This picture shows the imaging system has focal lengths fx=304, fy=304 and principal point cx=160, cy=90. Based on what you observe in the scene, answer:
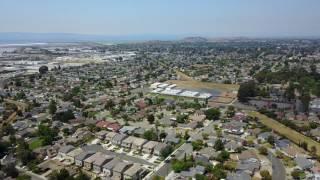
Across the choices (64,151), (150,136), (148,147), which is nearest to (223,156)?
(148,147)

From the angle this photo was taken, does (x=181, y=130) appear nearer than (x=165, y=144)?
No

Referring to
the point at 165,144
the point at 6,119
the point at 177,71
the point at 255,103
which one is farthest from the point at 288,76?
the point at 6,119

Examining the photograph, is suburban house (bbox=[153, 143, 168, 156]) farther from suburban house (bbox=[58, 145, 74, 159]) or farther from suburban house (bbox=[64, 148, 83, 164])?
suburban house (bbox=[58, 145, 74, 159])

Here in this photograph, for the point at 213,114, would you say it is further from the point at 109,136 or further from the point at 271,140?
the point at 109,136

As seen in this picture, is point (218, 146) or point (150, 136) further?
point (150, 136)

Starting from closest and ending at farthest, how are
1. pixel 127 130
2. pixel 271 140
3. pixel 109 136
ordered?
pixel 271 140, pixel 109 136, pixel 127 130

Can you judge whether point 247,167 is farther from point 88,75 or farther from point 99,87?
point 88,75

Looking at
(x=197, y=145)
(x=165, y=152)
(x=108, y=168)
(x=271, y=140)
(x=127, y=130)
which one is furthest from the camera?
(x=127, y=130)
